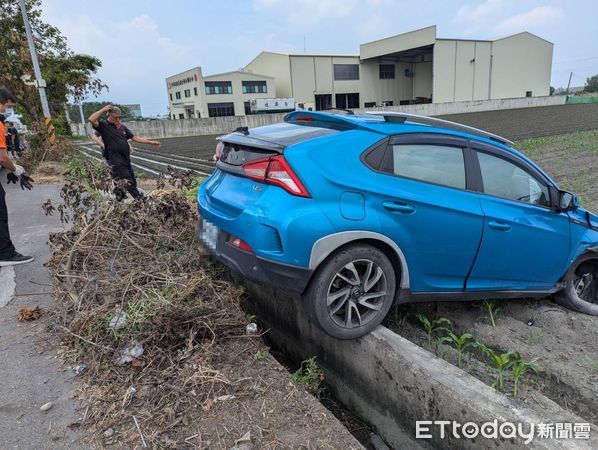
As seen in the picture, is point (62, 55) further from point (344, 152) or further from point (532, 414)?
point (532, 414)

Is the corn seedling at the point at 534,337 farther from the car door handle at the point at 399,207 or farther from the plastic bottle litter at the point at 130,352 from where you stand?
the plastic bottle litter at the point at 130,352

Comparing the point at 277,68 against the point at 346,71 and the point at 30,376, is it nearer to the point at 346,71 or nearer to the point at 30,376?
the point at 346,71

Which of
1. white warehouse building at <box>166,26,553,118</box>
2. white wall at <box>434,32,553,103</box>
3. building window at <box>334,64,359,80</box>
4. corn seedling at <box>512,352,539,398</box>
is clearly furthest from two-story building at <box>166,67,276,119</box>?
corn seedling at <box>512,352,539,398</box>

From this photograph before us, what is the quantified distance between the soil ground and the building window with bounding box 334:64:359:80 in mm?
65816

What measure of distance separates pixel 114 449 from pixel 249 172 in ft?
6.23

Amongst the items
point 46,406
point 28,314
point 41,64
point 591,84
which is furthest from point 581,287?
point 591,84

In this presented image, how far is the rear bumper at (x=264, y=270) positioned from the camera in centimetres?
270

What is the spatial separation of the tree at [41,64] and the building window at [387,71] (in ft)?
165

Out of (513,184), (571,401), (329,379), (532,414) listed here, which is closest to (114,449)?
(329,379)

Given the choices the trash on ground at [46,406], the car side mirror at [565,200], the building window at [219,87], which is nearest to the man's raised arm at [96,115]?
the trash on ground at [46,406]

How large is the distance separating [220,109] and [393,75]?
30.4 meters

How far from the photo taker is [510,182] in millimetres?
3592

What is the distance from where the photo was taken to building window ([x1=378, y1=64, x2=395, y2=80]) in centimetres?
6825

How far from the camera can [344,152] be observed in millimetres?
2914
